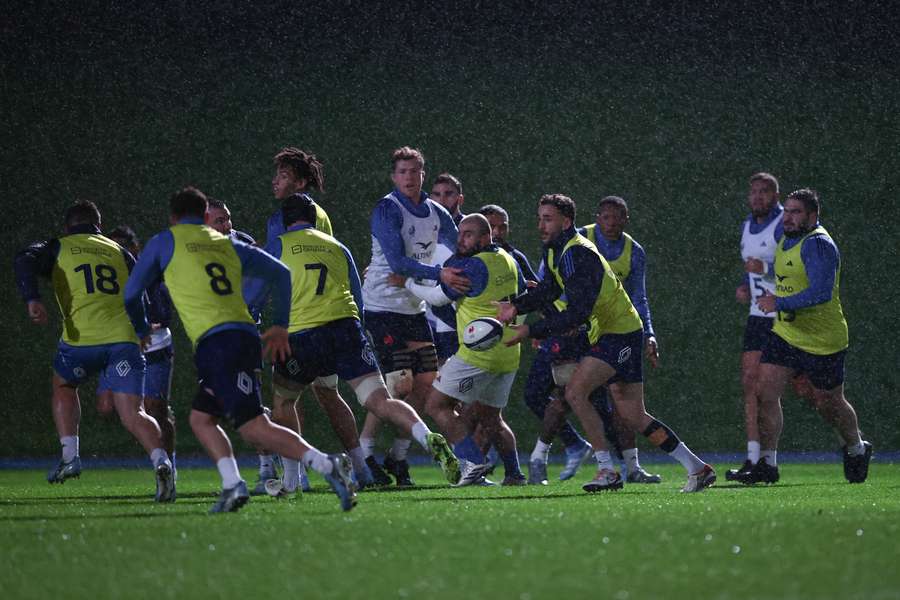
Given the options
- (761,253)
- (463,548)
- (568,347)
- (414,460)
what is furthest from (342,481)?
(414,460)

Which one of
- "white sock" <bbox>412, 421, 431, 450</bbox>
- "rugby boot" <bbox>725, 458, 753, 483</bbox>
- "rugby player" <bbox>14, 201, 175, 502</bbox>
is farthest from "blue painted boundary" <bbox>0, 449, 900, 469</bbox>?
"white sock" <bbox>412, 421, 431, 450</bbox>

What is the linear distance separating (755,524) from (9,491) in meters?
5.10

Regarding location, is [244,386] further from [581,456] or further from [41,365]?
[41,365]

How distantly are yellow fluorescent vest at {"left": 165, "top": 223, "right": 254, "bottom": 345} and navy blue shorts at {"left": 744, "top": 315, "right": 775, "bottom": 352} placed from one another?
15.8 ft

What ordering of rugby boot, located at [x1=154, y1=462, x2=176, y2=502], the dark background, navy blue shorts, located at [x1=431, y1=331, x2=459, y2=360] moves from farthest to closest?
the dark background < navy blue shorts, located at [x1=431, y1=331, x2=459, y2=360] < rugby boot, located at [x1=154, y1=462, x2=176, y2=502]

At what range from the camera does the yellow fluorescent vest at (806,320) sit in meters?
8.66

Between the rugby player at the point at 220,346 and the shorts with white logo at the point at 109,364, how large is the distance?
143 cm

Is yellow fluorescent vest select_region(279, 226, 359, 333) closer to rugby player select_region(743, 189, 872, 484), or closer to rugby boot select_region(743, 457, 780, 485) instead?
rugby player select_region(743, 189, 872, 484)

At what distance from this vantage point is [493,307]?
317 inches

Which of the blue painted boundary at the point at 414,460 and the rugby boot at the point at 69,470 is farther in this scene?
the blue painted boundary at the point at 414,460

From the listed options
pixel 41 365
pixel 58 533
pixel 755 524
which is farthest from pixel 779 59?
pixel 58 533

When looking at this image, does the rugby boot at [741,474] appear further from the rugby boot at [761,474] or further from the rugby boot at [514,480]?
the rugby boot at [514,480]

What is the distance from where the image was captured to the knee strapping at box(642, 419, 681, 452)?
7621 mm

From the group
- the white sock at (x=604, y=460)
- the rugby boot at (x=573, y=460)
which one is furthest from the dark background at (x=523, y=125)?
the white sock at (x=604, y=460)
